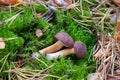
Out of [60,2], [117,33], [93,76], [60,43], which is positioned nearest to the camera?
[93,76]

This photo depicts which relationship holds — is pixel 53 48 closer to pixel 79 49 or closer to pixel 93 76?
pixel 79 49

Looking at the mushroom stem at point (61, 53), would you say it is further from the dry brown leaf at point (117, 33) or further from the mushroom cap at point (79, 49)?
the dry brown leaf at point (117, 33)

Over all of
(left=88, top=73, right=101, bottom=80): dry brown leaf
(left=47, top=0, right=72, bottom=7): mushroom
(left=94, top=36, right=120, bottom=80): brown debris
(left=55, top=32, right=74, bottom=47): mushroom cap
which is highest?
(left=47, top=0, right=72, bottom=7): mushroom

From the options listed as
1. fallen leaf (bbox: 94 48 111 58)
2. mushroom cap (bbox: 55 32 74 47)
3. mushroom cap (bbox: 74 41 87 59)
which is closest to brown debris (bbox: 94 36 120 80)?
fallen leaf (bbox: 94 48 111 58)

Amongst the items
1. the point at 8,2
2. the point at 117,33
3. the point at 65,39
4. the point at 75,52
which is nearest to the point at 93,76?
the point at 75,52

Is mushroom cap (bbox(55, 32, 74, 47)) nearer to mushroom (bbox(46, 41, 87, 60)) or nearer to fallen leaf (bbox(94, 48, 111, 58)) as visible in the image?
mushroom (bbox(46, 41, 87, 60))

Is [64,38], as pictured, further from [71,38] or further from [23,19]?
[23,19]
